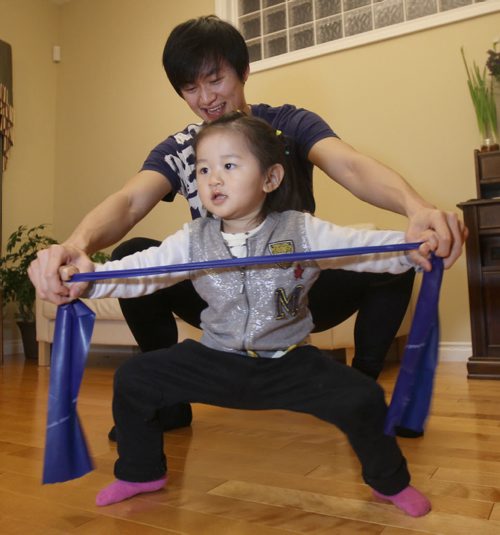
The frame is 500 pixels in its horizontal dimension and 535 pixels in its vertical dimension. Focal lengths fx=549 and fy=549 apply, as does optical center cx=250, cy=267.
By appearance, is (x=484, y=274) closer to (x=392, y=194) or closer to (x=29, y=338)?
(x=392, y=194)

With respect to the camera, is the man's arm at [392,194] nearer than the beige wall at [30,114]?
Yes

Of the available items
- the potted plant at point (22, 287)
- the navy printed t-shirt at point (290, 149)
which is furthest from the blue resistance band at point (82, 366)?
the potted plant at point (22, 287)

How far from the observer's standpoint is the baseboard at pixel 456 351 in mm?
2816

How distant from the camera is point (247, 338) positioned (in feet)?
3.23

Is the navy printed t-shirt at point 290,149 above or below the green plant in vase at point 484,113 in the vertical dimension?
below

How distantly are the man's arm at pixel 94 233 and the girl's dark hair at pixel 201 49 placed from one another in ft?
0.90

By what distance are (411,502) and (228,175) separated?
25.7 inches

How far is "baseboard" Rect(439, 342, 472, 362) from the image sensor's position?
9.24ft

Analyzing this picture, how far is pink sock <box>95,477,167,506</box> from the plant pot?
2.83m

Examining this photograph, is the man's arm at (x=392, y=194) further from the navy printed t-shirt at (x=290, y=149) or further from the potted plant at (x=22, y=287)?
the potted plant at (x=22, y=287)

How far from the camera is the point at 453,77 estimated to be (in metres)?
2.85

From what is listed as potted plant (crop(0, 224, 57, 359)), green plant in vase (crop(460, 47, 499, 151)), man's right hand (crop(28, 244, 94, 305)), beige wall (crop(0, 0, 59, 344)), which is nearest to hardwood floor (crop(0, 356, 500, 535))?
man's right hand (crop(28, 244, 94, 305))

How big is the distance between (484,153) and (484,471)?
177 cm

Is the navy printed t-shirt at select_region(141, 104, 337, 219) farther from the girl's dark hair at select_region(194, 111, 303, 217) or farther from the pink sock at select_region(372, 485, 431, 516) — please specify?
the pink sock at select_region(372, 485, 431, 516)
